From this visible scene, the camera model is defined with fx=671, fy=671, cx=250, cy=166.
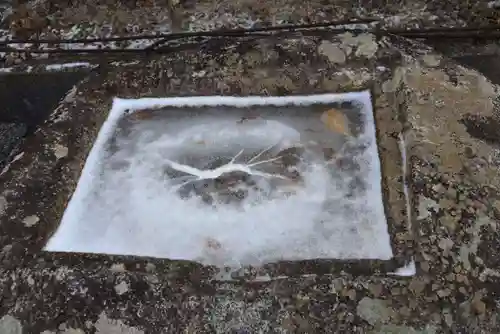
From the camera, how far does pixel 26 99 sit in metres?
3.28

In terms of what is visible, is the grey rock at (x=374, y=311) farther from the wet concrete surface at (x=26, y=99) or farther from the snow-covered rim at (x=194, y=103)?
the wet concrete surface at (x=26, y=99)

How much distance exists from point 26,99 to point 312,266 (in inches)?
78.0

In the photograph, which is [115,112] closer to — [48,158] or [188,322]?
[48,158]

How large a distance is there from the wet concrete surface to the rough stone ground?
0.61m

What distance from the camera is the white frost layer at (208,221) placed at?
6.58 ft

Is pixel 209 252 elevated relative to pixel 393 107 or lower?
lower

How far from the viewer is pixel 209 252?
203 centimetres

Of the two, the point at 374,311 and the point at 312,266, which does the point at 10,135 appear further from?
the point at 374,311

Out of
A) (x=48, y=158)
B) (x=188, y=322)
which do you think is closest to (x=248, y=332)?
(x=188, y=322)

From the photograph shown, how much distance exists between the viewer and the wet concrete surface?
3.14 metres

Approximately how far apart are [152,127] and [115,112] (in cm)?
18

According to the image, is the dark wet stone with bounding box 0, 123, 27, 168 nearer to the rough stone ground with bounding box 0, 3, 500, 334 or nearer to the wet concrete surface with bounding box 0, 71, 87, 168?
the wet concrete surface with bounding box 0, 71, 87, 168

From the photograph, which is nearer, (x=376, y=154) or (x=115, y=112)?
(x=376, y=154)

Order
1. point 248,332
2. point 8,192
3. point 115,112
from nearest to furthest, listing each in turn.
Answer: point 248,332 < point 8,192 < point 115,112
